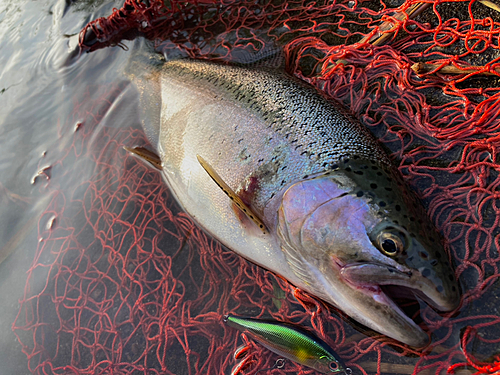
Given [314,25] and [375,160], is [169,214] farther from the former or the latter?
[314,25]

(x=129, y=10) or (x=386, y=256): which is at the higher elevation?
(x=129, y=10)

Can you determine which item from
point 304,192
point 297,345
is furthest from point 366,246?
point 297,345

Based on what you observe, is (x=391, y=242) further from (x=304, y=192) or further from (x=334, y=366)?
(x=334, y=366)

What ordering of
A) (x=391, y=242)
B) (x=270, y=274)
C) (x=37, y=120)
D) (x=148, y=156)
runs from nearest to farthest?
(x=391, y=242) < (x=270, y=274) < (x=148, y=156) < (x=37, y=120)

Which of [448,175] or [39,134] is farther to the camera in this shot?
[39,134]

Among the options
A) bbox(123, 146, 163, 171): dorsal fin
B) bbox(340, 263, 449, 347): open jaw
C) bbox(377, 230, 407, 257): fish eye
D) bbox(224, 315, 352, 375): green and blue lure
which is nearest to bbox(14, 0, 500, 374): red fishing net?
bbox(224, 315, 352, 375): green and blue lure

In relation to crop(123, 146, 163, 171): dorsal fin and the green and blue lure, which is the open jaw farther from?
crop(123, 146, 163, 171): dorsal fin

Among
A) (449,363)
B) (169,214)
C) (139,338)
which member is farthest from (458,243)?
(139,338)

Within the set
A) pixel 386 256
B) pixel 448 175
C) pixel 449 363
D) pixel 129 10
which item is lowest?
pixel 449 363
